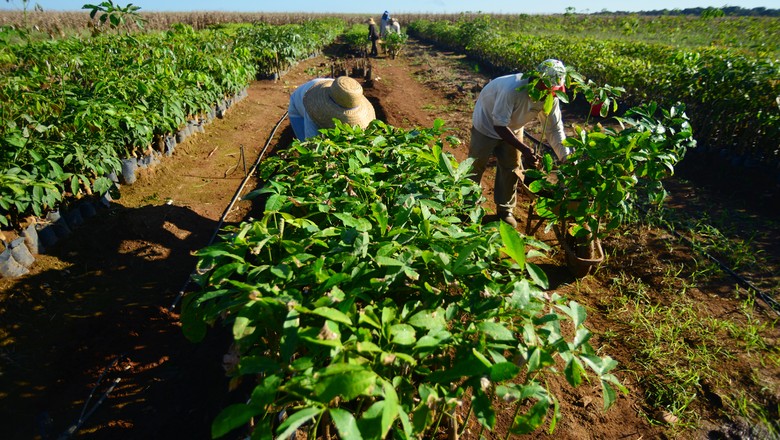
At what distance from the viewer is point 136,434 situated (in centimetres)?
209

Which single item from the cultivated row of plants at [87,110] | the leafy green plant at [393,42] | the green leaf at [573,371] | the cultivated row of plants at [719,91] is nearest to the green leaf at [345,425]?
the green leaf at [573,371]

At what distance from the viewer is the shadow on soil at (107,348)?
2182 mm

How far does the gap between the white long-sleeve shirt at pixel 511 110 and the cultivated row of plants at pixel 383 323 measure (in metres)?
2.03

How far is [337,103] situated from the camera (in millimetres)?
3807

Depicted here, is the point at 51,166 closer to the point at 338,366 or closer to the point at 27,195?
the point at 27,195

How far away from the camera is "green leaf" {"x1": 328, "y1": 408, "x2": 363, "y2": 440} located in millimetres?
826

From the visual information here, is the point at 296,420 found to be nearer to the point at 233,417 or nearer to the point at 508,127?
the point at 233,417

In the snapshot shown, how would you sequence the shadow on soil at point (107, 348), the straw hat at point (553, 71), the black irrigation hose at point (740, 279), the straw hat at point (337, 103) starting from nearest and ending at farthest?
1. the shadow on soil at point (107, 348)
2. the straw hat at point (553, 71)
3. the black irrigation hose at point (740, 279)
4. the straw hat at point (337, 103)

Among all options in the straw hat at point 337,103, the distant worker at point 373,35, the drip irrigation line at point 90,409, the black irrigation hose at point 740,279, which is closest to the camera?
the drip irrigation line at point 90,409

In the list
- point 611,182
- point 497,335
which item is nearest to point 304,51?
point 611,182

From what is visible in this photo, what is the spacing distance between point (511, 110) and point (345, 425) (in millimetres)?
3235

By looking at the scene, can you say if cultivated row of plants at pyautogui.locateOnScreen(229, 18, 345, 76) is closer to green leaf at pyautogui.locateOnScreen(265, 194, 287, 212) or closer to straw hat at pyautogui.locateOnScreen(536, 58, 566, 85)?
straw hat at pyautogui.locateOnScreen(536, 58, 566, 85)

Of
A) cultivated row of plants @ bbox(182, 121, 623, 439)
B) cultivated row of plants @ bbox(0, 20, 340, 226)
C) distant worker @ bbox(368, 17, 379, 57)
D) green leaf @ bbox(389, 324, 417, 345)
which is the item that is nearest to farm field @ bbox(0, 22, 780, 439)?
cultivated row of plants @ bbox(0, 20, 340, 226)

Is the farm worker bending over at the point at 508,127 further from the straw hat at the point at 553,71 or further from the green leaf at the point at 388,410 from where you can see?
the green leaf at the point at 388,410
